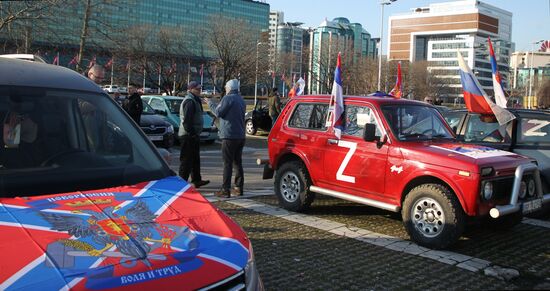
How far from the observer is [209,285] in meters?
2.43

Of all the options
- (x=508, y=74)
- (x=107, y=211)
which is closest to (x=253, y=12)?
(x=508, y=74)

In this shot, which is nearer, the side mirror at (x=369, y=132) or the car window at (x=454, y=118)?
the side mirror at (x=369, y=132)

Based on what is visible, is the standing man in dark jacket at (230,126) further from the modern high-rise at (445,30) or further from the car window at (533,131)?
the modern high-rise at (445,30)

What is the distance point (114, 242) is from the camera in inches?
97.6

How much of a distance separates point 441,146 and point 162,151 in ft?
12.4

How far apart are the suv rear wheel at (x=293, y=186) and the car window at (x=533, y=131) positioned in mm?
3478

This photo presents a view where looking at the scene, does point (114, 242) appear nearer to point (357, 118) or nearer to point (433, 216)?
point (433, 216)

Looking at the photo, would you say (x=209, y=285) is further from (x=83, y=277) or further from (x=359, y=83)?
(x=359, y=83)

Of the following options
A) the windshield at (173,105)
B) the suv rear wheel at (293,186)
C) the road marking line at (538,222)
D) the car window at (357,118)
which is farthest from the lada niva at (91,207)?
the windshield at (173,105)

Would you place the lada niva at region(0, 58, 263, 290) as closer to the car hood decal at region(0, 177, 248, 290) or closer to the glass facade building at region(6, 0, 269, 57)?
the car hood decal at region(0, 177, 248, 290)

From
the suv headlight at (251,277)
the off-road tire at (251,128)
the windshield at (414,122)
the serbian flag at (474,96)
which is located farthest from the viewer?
the off-road tire at (251,128)

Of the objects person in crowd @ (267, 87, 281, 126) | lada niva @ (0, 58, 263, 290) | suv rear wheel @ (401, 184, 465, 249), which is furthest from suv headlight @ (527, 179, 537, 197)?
person in crowd @ (267, 87, 281, 126)

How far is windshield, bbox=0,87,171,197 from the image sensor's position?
3.12 meters

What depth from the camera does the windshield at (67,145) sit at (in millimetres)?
3125
